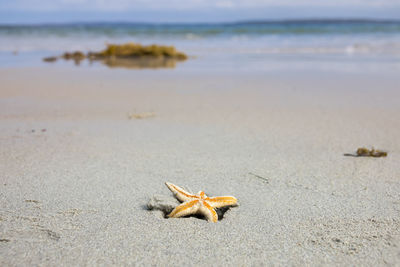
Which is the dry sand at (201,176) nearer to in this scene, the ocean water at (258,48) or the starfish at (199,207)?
the starfish at (199,207)

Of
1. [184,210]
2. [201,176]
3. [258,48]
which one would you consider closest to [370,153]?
[201,176]

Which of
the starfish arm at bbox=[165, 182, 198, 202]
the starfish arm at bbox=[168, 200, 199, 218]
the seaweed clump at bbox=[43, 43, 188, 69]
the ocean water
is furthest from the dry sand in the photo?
the seaweed clump at bbox=[43, 43, 188, 69]

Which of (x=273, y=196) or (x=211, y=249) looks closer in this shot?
(x=211, y=249)

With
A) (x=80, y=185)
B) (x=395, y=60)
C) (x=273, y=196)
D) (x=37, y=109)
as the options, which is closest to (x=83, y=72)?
(x=37, y=109)

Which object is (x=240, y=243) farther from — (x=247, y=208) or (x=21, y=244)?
(x=21, y=244)

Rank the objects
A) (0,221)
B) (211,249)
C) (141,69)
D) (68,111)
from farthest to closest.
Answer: (141,69)
(68,111)
(0,221)
(211,249)
